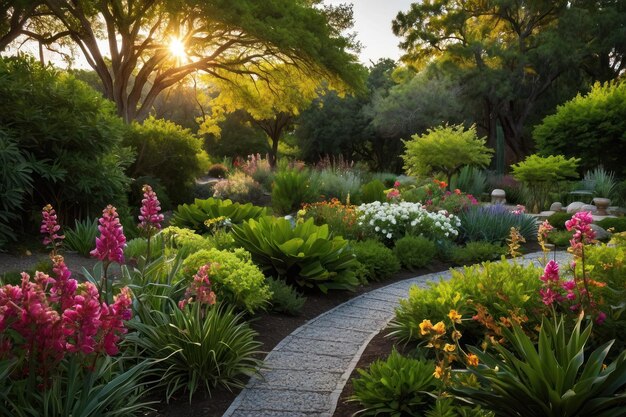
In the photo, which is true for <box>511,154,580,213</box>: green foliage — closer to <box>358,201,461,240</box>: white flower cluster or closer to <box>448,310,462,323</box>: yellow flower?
<box>358,201,461,240</box>: white flower cluster

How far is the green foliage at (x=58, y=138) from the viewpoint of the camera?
8.26m

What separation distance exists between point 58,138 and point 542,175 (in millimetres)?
14829

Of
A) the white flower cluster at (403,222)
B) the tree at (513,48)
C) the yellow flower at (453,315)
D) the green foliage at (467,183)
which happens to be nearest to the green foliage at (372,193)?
the green foliage at (467,183)

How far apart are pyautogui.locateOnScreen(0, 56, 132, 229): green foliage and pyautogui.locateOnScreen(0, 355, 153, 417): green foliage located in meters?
5.18

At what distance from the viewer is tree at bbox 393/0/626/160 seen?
1105 inches

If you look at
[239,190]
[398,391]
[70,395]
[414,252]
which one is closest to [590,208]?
[414,252]

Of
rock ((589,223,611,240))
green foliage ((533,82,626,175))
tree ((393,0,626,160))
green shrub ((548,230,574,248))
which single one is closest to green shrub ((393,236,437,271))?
green shrub ((548,230,574,248))

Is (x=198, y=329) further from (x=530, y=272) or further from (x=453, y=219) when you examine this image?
(x=453, y=219)

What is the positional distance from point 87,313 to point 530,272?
12.8ft

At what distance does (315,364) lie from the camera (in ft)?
14.8

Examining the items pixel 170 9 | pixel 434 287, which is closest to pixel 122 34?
pixel 170 9

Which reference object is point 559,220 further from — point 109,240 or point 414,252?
point 109,240

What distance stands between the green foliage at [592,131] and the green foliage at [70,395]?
2031 centimetres

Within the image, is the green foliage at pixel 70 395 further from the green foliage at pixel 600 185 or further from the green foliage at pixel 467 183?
the green foliage at pixel 600 185
